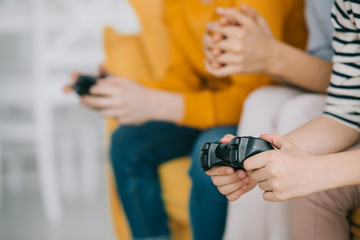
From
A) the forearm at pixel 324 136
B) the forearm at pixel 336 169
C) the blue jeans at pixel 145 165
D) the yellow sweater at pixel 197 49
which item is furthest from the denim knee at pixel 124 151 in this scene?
the forearm at pixel 336 169

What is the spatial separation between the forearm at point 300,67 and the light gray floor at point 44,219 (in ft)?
3.39

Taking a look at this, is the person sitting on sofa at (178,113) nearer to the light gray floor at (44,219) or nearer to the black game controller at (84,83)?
the black game controller at (84,83)

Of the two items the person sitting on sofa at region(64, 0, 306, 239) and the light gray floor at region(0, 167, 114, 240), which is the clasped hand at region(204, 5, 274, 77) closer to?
the person sitting on sofa at region(64, 0, 306, 239)

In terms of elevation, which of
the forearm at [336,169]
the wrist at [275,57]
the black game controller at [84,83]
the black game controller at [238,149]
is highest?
the wrist at [275,57]

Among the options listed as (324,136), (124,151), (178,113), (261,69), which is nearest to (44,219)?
(124,151)

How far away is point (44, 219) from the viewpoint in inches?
74.4

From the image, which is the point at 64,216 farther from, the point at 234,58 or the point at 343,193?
the point at 343,193

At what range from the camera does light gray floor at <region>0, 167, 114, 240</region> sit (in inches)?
66.2

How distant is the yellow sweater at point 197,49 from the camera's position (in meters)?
0.98

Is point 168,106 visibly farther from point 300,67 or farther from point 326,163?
point 326,163

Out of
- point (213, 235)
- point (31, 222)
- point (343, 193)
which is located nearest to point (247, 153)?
point (343, 193)

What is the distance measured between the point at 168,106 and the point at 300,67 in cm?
29

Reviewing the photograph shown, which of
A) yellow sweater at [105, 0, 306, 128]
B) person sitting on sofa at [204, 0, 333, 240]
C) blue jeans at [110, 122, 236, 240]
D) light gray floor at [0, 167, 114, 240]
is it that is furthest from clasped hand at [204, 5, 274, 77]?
light gray floor at [0, 167, 114, 240]

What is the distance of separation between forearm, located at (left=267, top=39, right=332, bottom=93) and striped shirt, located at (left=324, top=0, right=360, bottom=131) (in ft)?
0.45
